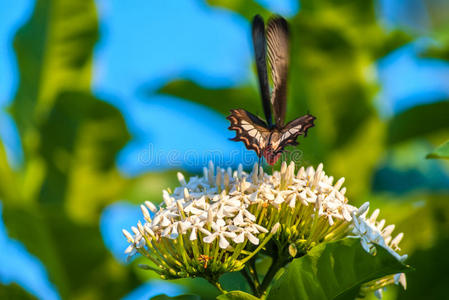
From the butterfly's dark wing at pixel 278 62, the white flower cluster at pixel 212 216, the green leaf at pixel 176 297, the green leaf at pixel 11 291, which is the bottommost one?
the green leaf at pixel 11 291

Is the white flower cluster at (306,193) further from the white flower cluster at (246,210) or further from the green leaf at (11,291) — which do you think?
the green leaf at (11,291)

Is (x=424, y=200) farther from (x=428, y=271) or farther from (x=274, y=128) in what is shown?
(x=274, y=128)

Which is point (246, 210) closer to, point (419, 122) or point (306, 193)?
point (306, 193)

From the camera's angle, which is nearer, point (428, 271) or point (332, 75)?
point (428, 271)

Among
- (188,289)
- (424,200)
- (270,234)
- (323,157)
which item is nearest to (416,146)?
(323,157)

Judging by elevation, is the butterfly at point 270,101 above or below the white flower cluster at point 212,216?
above

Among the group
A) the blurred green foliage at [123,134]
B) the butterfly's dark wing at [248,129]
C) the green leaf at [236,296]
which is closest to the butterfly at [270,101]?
the butterfly's dark wing at [248,129]

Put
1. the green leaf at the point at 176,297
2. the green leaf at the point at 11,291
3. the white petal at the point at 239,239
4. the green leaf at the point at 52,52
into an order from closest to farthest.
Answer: the white petal at the point at 239,239 → the green leaf at the point at 176,297 → the green leaf at the point at 11,291 → the green leaf at the point at 52,52
